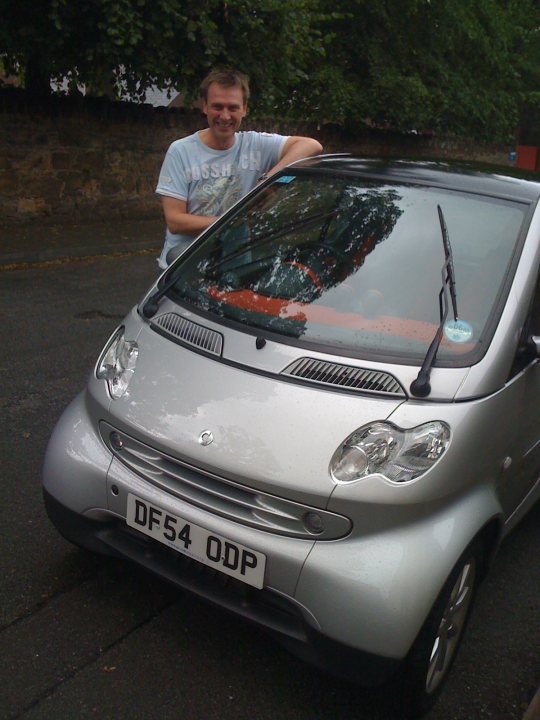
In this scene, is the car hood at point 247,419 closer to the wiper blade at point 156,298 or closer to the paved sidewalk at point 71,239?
the wiper blade at point 156,298

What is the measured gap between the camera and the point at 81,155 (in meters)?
12.7

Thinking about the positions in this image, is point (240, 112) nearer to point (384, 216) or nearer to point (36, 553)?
point (384, 216)

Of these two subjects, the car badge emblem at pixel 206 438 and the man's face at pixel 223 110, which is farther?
the man's face at pixel 223 110

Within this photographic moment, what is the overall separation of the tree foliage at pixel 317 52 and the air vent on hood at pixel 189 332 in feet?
27.5

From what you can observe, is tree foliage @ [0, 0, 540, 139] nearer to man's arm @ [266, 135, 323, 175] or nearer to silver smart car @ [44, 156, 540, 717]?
man's arm @ [266, 135, 323, 175]

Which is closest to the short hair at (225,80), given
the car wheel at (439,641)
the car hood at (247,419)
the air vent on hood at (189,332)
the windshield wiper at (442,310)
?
the windshield wiper at (442,310)

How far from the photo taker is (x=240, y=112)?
4215 millimetres

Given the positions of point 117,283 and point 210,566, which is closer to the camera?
point 210,566

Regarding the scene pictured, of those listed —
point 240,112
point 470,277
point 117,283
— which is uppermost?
point 240,112

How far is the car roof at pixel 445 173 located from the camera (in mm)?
→ 3434

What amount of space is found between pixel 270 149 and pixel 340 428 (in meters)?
2.36

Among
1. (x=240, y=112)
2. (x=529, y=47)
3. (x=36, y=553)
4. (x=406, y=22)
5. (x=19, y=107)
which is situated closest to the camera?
(x=36, y=553)

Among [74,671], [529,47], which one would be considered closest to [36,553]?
[74,671]

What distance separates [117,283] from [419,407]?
22.8 feet
